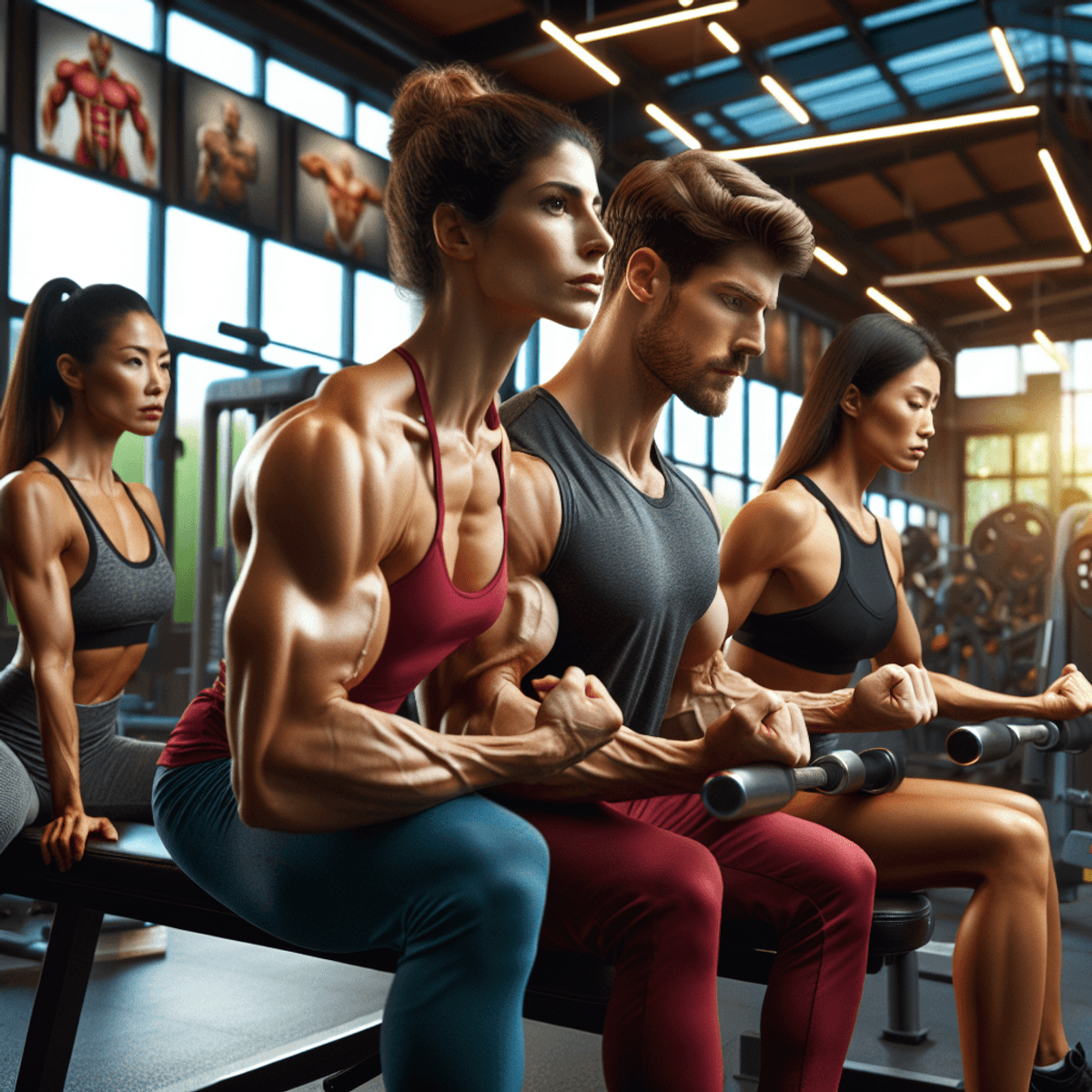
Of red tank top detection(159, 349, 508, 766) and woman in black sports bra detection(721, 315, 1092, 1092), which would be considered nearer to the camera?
red tank top detection(159, 349, 508, 766)

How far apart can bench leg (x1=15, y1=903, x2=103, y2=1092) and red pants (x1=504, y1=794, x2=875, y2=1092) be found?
2.76 feet

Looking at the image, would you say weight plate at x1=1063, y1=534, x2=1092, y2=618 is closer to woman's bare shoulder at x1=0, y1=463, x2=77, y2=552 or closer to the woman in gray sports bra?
the woman in gray sports bra

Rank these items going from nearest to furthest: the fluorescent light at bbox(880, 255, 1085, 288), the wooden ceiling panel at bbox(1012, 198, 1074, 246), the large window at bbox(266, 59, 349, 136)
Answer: the large window at bbox(266, 59, 349, 136) < the fluorescent light at bbox(880, 255, 1085, 288) < the wooden ceiling panel at bbox(1012, 198, 1074, 246)

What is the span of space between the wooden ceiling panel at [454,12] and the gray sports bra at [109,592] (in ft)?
21.0

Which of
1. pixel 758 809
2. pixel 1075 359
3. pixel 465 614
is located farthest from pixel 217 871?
pixel 1075 359

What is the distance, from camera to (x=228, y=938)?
142 cm

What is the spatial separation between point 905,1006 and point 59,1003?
1735 mm

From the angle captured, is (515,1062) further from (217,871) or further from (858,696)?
(858,696)

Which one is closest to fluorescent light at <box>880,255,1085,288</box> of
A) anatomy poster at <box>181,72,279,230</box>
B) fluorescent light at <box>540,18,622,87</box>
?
fluorescent light at <box>540,18,622,87</box>

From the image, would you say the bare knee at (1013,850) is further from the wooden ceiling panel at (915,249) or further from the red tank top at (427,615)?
the wooden ceiling panel at (915,249)

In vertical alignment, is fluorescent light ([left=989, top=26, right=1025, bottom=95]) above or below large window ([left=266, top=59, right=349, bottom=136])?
below

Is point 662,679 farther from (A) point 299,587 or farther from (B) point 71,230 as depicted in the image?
(B) point 71,230

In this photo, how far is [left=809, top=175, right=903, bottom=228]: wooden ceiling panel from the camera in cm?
1119

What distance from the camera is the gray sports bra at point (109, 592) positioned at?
204 cm
